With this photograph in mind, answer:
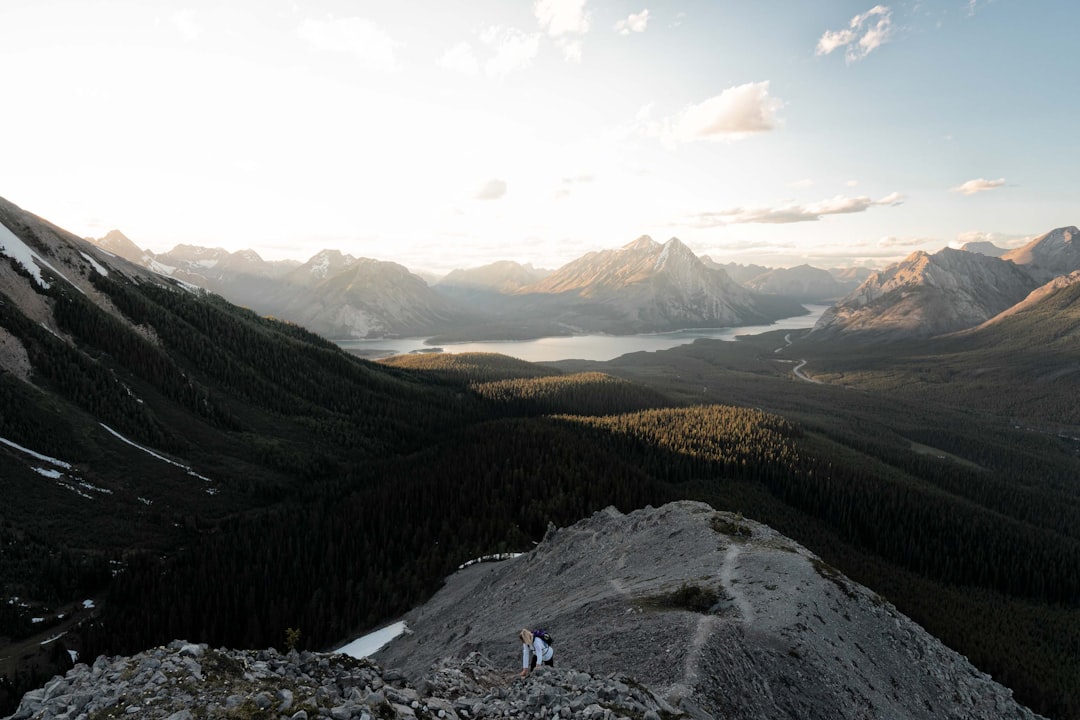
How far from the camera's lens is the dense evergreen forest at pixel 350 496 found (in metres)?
55.3

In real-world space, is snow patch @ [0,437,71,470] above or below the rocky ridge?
below

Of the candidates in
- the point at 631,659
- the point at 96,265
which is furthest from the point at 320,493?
the point at 96,265

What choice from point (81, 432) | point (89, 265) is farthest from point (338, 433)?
point (89, 265)

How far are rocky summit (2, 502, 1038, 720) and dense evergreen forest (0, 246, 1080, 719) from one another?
80.0 ft

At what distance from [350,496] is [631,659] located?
75094 millimetres

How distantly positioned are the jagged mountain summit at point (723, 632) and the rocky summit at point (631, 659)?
10cm

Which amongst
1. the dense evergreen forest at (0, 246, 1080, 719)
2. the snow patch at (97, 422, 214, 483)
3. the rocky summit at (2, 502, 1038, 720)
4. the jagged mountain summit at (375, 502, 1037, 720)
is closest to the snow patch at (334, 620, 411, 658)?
the rocky summit at (2, 502, 1038, 720)

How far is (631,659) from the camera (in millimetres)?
23547

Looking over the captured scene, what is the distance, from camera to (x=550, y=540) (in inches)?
1992

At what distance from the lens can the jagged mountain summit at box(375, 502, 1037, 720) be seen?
21828mm

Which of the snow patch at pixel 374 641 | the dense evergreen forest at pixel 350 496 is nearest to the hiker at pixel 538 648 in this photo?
the snow patch at pixel 374 641

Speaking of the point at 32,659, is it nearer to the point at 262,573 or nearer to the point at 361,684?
the point at 262,573

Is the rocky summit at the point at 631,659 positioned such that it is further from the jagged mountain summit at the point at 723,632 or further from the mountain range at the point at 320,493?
the mountain range at the point at 320,493

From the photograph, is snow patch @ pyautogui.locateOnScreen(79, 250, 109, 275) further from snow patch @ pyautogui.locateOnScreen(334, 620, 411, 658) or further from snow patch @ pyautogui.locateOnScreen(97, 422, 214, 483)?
snow patch @ pyautogui.locateOnScreen(334, 620, 411, 658)
